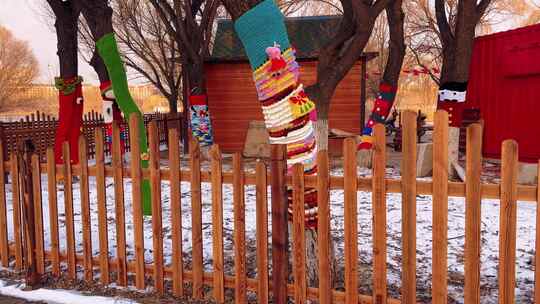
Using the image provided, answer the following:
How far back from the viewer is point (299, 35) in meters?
16.8

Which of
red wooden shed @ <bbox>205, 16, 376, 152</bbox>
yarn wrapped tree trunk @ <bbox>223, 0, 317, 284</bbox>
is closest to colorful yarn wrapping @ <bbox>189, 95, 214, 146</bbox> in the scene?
red wooden shed @ <bbox>205, 16, 376, 152</bbox>

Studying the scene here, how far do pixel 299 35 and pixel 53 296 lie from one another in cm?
1481

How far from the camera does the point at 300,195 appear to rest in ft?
9.32

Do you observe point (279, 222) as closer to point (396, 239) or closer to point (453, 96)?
point (396, 239)

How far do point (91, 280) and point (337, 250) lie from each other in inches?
92.6

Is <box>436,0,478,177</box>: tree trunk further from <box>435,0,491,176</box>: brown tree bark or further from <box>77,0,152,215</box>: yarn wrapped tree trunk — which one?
<box>77,0,152,215</box>: yarn wrapped tree trunk

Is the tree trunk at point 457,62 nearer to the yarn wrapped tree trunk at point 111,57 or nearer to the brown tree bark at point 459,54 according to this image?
the brown tree bark at point 459,54

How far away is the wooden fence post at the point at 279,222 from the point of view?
2.83 m

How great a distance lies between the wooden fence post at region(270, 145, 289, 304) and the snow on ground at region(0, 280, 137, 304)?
3.80ft

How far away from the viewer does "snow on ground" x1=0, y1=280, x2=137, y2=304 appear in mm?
3287

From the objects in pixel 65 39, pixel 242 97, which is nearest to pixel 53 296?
pixel 65 39

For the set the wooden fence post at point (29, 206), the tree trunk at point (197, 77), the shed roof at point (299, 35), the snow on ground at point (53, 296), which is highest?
the shed roof at point (299, 35)

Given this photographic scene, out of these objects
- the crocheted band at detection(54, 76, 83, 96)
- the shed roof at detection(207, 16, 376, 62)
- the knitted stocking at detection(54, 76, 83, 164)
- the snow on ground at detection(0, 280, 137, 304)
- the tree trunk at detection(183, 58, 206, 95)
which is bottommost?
the snow on ground at detection(0, 280, 137, 304)

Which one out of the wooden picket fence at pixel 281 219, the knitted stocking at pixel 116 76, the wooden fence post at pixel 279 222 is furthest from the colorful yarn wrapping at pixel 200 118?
the wooden fence post at pixel 279 222
